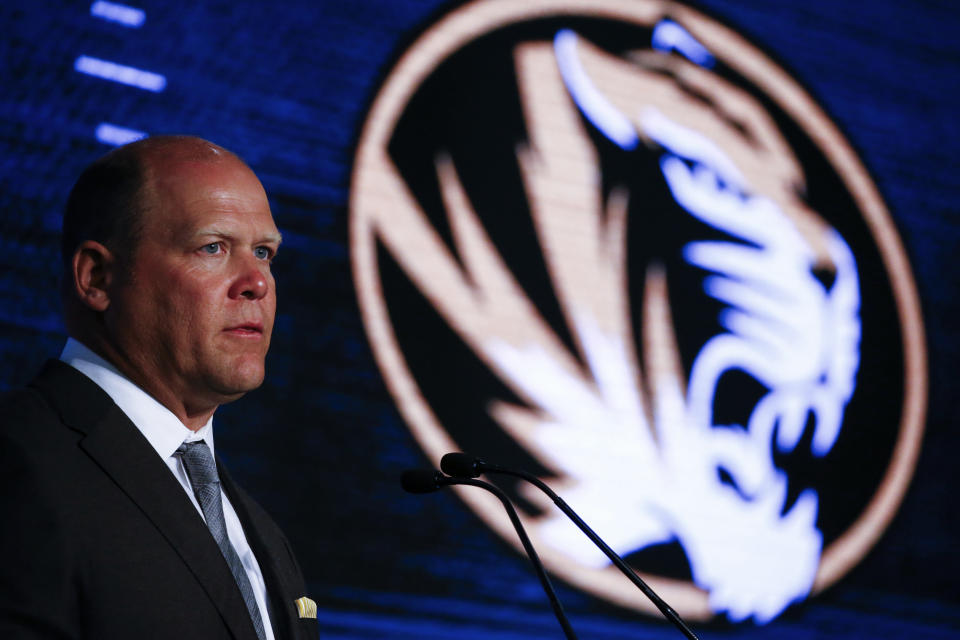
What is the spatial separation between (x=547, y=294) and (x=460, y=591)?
85 cm

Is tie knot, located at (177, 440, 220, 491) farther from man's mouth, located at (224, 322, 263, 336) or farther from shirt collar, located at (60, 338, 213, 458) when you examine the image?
man's mouth, located at (224, 322, 263, 336)

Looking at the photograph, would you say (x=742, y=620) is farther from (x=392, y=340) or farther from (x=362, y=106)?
(x=362, y=106)

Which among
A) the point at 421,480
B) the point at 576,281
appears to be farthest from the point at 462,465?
the point at 576,281

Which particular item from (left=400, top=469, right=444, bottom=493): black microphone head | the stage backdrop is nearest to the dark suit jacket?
(left=400, top=469, right=444, bottom=493): black microphone head

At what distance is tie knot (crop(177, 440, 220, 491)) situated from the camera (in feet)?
4.99

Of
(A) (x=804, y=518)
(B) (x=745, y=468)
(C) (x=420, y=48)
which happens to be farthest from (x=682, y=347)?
(C) (x=420, y=48)

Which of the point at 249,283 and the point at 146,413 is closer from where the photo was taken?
the point at 146,413

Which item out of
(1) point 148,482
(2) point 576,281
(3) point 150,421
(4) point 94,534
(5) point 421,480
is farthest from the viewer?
(2) point 576,281

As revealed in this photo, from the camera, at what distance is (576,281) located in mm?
2848

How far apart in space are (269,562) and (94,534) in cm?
42

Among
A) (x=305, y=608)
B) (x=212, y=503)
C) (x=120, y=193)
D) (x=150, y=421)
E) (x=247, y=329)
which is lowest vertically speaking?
(x=305, y=608)

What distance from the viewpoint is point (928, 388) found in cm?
328

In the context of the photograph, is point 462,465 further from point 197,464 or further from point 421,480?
point 197,464

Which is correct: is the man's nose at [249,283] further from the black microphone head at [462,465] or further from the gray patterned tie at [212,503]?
the black microphone head at [462,465]
